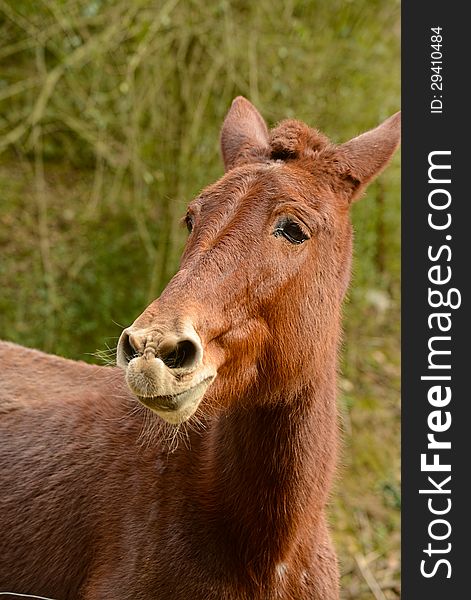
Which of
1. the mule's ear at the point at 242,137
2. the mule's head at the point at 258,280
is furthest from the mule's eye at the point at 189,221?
the mule's ear at the point at 242,137

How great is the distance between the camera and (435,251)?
4.27 m

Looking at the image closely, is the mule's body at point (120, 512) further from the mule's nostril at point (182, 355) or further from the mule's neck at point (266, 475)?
the mule's nostril at point (182, 355)

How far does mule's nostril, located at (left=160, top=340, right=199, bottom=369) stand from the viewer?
239 cm

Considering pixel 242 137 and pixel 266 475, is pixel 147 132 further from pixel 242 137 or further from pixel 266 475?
pixel 266 475

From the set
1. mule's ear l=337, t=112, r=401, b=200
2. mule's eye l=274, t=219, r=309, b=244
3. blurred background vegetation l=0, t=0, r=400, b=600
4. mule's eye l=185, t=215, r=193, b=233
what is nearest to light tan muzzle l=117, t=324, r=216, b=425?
mule's eye l=274, t=219, r=309, b=244

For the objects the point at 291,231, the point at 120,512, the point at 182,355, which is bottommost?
the point at 120,512

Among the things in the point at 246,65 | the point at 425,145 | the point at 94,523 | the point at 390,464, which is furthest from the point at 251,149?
the point at 390,464

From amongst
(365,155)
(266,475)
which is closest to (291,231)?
(365,155)

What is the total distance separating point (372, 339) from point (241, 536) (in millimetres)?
6584

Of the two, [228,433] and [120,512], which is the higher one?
[228,433]

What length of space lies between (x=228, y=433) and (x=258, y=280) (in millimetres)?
734

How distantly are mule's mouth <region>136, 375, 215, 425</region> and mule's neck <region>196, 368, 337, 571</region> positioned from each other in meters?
0.61

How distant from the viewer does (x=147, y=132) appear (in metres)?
7.75

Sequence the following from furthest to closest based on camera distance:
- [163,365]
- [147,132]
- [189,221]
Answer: [147,132] → [189,221] → [163,365]
